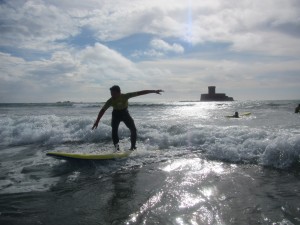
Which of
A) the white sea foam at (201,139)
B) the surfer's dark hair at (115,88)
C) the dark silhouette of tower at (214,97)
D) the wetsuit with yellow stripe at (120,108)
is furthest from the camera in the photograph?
the dark silhouette of tower at (214,97)

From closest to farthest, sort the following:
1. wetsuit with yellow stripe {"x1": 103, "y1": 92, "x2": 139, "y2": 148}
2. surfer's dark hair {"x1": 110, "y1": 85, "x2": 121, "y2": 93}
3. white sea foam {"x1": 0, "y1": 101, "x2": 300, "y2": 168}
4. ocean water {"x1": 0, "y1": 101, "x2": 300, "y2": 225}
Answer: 1. ocean water {"x1": 0, "y1": 101, "x2": 300, "y2": 225}
2. white sea foam {"x1": 0, "y1": 101, "x2": 300, "y2": 168}
3. surfer's dark hair {"x1": 110, "y1": 85, "x2": 121, "y2": 93}
4. wetsuit with yellow stripe {"x1": 103, "y1": 92, "x2": 139, "y2": 148}

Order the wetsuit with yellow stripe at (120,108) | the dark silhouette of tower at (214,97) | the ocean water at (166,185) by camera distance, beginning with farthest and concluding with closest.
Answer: the dark silhouette of tower at (214,97), the wetsuit with yellow stripe at (120,108), the ocean water at (166,185)

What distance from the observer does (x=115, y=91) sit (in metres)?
8.12

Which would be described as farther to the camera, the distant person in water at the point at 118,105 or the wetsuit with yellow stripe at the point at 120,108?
the wetsuit with yellow stripe at the point at 120,108

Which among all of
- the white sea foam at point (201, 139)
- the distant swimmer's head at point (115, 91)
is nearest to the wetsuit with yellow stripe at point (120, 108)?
the distant swimmer's head at point (115, 91)

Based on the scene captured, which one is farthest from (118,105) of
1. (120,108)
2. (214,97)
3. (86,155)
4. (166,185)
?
(214,97)

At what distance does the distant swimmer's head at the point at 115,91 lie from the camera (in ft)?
26.5

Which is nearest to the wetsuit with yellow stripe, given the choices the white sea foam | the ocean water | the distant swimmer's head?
the distant swimmer's head

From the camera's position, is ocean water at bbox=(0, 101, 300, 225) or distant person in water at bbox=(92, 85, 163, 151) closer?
ocean water at bbox=(0, 101, 300, 225)

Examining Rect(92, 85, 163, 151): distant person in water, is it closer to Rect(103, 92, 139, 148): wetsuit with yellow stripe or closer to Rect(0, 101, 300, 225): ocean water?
Rect(103, 92, 139, 148): wetsuit with yellow stripe

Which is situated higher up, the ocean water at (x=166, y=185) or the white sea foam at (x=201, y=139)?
the white sea foam at (x=201, y=139)

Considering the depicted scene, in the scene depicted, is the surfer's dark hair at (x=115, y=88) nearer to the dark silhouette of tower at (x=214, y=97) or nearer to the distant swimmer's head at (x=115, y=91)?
the distant swimmer's head at (x=115, y=91)

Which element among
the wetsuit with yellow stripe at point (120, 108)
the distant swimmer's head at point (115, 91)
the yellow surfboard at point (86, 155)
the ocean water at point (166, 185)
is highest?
the distant swimmer's head at point (115, 91)

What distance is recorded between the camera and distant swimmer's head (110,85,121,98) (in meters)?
8.09
